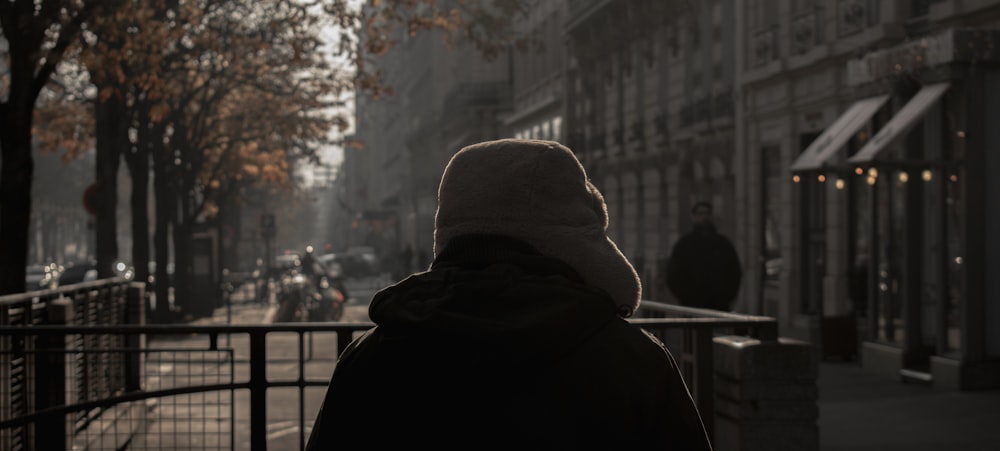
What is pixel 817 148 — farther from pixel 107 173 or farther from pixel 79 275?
pixel 79 275

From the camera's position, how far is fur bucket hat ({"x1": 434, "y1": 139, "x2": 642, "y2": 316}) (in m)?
2.81

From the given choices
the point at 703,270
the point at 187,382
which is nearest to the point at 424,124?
the point at 703,270

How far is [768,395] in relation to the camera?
7.12 metres

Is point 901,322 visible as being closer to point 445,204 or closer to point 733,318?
point 733,318

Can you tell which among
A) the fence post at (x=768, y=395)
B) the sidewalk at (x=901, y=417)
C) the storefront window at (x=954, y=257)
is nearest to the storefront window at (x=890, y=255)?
the sidewalk at (x=901, y=417)

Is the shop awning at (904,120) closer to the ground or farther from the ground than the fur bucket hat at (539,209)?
farther from the ground

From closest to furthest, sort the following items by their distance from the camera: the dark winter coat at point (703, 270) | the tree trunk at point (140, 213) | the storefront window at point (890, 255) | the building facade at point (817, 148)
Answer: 1. the dark winter coat at point (703, 270)
2. the building facade at point (817, 148)
3. the storefront window at point (890, 255)
4. the tree trunk at point (140, 213)

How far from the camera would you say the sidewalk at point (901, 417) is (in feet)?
36.9

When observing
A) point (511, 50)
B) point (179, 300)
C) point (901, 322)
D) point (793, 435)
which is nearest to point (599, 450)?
point (793, 435)

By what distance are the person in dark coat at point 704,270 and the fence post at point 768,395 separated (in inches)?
274

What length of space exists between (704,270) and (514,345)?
11.7 m

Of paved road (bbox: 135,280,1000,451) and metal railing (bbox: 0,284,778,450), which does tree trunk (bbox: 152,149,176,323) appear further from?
metal railing (bbox: 0,284,778,450)

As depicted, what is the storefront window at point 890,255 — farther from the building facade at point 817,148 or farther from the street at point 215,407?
the street at point 215,407

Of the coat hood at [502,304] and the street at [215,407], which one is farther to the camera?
the street at [215,407]
